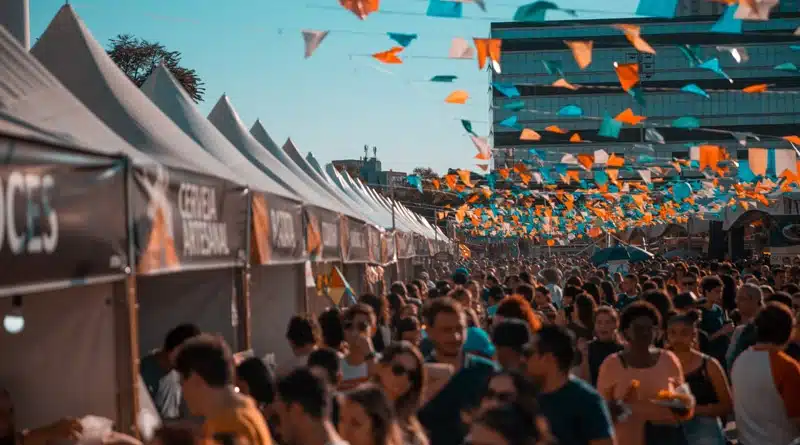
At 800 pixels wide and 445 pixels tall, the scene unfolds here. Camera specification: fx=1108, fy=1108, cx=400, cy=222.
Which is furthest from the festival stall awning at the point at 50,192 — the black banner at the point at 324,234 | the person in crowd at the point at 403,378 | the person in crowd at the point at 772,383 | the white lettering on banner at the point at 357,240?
the white lettering on banner at the point at 357,240

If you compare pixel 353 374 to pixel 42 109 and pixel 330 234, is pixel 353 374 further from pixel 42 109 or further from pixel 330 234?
pixel 330 234

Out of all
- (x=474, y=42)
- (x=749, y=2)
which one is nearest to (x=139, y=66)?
(x=474, y=42)

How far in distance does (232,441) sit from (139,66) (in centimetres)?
4734

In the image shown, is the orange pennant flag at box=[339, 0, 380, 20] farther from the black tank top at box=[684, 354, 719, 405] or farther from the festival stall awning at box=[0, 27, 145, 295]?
the black tank top at box=[684, 354, 719, 405]

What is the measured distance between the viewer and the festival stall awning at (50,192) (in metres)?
4.20

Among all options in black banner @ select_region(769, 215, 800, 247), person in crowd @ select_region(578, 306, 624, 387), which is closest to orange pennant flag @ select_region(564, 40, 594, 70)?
person in crowd @ select_region(578, 306, 624, 387)

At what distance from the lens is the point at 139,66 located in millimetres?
49219

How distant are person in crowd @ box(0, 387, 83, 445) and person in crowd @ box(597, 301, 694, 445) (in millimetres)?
2847

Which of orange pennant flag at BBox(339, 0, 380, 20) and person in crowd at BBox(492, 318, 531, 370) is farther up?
orange pennant flag at BBox(339, 0, 380, 20)

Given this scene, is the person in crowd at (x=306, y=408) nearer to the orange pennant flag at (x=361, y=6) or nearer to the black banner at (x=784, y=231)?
the orange pennant flag at (x=361, y=6)

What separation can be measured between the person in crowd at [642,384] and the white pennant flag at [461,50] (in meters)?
7.39

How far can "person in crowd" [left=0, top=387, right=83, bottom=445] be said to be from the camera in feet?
15.8

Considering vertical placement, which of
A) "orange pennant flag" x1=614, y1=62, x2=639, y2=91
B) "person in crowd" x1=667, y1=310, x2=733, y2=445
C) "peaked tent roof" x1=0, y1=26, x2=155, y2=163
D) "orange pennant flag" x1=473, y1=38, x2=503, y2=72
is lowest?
"person in crowd" x1=667, y1=310, x2=733, y2=445

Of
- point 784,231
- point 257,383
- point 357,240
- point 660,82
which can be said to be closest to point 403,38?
point 357,240
